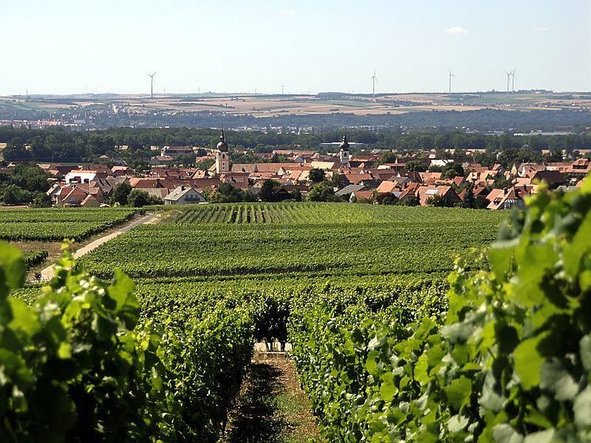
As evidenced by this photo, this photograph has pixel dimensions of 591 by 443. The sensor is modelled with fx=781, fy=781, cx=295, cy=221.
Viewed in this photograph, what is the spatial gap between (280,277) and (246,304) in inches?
520

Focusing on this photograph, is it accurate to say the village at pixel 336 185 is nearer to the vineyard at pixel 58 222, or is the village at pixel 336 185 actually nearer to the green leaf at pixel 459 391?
the vineyard at pixel 58 222

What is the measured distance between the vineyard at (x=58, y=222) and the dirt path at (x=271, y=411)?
34200 millimetres

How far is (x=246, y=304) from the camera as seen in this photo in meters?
27.0

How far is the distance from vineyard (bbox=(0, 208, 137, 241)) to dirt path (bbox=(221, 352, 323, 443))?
34.2m

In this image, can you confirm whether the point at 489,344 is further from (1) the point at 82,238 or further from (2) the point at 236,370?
(1) the point at 82,238

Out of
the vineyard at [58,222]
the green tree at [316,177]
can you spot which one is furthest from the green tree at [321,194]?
the vineyard at [58,222]

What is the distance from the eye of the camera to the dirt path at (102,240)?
43188 millimetres

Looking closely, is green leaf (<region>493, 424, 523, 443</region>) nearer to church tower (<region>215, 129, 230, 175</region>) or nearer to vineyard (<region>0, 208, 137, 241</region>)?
vineyard (<region>0, 208, 137, 241</region>)

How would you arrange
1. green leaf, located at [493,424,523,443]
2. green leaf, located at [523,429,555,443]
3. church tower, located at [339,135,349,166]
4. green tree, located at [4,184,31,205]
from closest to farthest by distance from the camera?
green leaf, located at [523,429,555,443]
green leaf, located at [493,424,523,443]
green tree, located at [4,184,31,205]
church tower, located at [339,135,349,166]

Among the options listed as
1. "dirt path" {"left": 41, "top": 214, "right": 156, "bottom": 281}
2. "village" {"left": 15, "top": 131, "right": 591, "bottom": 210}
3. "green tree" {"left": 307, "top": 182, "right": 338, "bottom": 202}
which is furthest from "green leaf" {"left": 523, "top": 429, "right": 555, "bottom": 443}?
"green tree" {"left": 307, "top": 182, "right": 338, "bottom": 202}

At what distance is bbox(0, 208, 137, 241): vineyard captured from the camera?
55666mm

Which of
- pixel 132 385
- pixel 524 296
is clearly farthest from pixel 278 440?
pixel 524 296

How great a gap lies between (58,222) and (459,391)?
6350cm

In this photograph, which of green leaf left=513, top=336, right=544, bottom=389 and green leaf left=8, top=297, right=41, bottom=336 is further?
green leaf left=8, top=297, right=41, bottom=336
